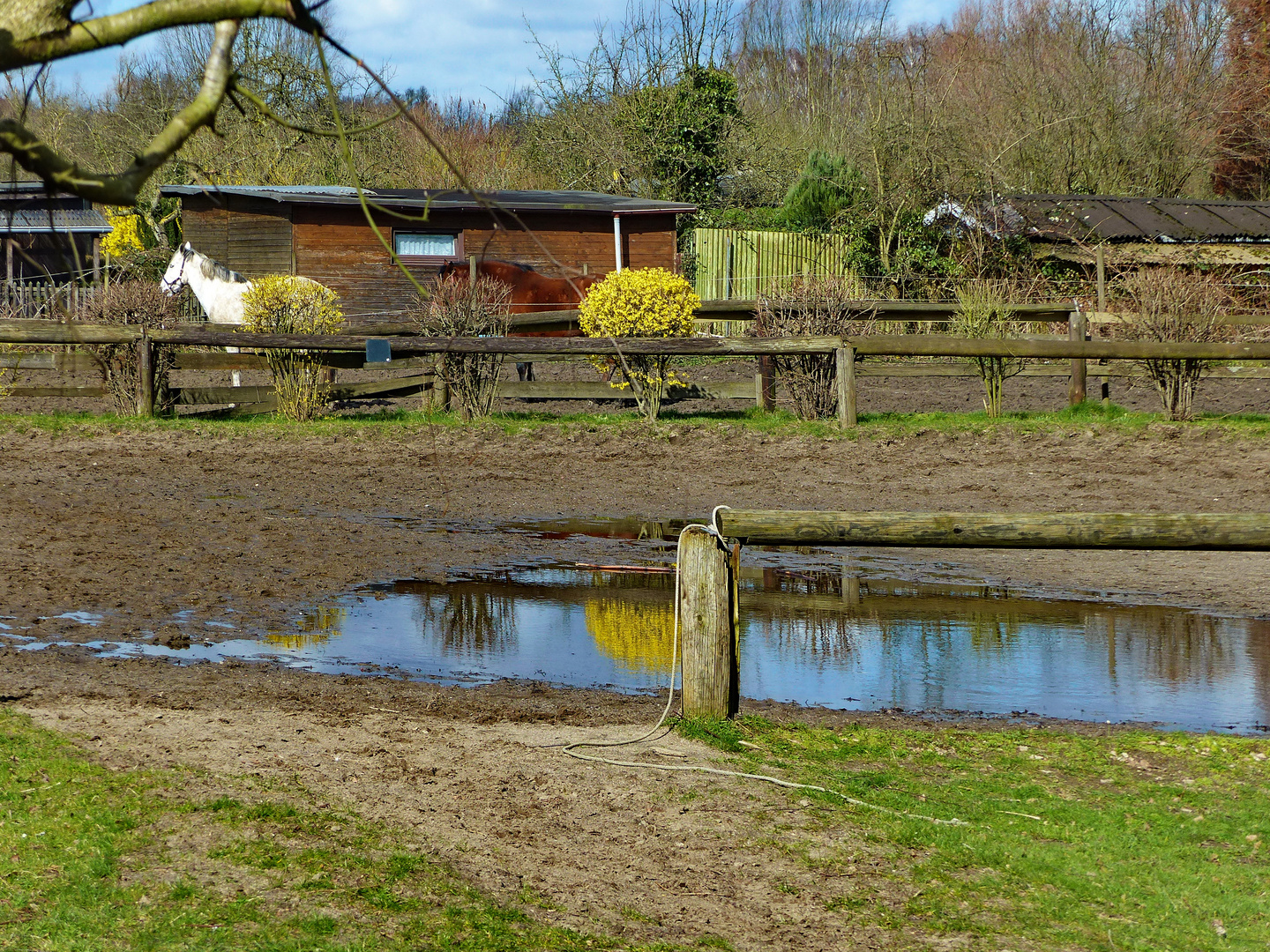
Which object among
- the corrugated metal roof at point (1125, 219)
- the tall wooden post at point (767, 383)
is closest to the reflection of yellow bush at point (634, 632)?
the tall wooden post at point (767, 383)

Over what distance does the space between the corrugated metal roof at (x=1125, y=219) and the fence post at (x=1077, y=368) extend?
8794mm

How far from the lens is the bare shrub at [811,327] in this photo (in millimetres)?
14289

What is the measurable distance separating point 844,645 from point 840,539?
1877 mm

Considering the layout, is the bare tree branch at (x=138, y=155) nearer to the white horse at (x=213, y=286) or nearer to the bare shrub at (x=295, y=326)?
the bare shrub at (x=295, y=326)

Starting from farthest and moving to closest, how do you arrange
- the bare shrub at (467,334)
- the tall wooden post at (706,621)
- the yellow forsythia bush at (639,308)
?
the yellow forsythia bush at (639,308), the bare shrub at (467,334), the tall wooden post at (706,621)

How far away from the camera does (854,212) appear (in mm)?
26875

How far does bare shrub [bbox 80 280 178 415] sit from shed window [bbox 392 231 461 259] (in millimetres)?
11743

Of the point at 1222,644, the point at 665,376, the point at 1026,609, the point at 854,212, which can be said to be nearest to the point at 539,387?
the point at 665,376

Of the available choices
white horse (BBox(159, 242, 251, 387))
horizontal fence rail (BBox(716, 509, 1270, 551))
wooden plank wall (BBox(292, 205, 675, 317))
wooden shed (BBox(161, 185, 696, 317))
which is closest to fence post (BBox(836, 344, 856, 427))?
horizontal fence rail (BBox(716, 509, 1270, 551))

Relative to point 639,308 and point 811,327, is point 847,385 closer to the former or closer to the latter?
point 811,327

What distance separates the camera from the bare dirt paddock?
3969mm

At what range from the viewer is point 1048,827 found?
14.0 feet

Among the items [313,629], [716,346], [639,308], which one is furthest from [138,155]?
[639,308]

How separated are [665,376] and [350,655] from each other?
8.62m
